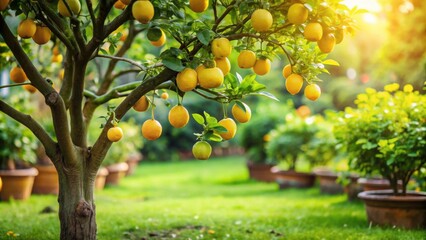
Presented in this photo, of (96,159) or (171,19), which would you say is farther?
(96,159)

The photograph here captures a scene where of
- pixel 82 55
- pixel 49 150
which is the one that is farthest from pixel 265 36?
pixel 49 150

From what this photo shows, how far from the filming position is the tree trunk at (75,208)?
2.88 m

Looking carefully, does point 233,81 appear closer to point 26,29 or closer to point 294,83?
point 294,83

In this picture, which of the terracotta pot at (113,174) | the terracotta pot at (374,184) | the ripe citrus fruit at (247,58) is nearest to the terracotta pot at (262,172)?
the terracotta pot at (113,174)

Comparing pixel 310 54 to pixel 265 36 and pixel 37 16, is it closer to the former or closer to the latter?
pixel 265 36

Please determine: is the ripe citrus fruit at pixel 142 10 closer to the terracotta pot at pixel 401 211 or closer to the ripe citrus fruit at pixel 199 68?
the ripe citrus fruit at pixel 199 68

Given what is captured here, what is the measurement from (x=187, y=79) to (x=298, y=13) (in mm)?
612

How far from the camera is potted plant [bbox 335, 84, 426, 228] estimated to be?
153 inches

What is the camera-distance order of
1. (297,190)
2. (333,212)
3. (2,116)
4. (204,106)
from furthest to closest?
1. (204,106)
2. (297,190)
3. (2,116)
4. (333,212)

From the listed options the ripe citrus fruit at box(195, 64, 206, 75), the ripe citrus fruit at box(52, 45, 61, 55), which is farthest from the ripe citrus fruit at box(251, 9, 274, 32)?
the ripe citrus fruit at box(52, 45, 61, 55)

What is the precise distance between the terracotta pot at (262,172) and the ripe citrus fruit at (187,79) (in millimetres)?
7585

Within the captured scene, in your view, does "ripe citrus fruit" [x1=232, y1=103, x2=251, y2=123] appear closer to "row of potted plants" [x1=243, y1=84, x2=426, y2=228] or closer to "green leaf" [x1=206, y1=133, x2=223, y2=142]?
"green leaf" [x1=206, y1=133, x2=223, y2=142]

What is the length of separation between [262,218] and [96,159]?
2.28 meters

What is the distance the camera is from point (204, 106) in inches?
735
